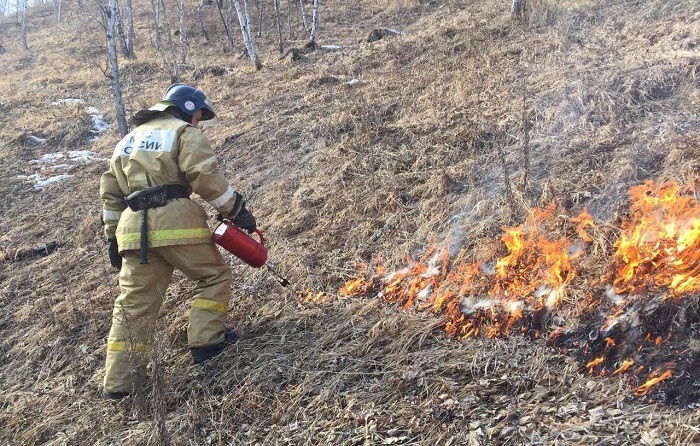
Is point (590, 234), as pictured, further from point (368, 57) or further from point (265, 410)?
point (368, 57)

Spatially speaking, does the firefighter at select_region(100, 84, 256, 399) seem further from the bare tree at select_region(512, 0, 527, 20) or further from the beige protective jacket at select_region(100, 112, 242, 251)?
the bare tree at select_region(512, 0, 527, 20)

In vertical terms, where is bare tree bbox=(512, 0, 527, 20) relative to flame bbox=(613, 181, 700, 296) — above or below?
above

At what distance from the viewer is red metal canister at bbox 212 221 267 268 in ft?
12.2

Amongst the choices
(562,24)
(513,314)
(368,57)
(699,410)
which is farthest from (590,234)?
(368,57)

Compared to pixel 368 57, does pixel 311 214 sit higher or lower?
lower

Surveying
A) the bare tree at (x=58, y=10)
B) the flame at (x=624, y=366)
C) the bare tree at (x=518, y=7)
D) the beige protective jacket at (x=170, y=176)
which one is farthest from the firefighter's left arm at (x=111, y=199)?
the bare tree at (x=58, y=10)

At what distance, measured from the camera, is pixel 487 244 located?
154 inches

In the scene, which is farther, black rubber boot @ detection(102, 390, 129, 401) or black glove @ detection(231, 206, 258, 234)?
black glove @ detection(231, 206, 258, 234)

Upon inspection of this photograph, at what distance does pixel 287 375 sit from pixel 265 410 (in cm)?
32

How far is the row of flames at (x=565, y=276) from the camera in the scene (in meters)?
2.90

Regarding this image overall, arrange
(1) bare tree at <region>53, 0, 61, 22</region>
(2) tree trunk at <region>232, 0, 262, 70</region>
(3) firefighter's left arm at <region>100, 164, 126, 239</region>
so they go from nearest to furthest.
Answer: (3) firefighter's left arm at <region>100, 164, 126, 239</region>, (2) tree trunk at <region>232, 0, 262, 70</region>, (1) bare tree at <region>53, 0, 61, 22</region>

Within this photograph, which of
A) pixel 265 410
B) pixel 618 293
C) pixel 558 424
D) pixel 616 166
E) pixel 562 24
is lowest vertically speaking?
pixel 265 410

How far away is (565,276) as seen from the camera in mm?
3314

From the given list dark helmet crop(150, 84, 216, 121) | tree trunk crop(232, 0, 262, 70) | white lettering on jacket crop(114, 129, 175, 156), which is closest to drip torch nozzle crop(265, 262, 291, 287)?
white lettering on jacket crop(114, 129, 175, 156)
